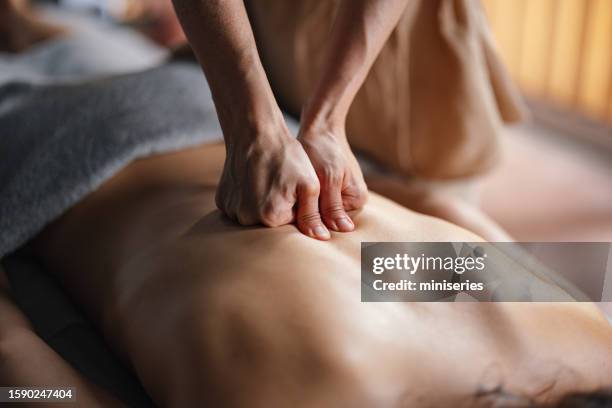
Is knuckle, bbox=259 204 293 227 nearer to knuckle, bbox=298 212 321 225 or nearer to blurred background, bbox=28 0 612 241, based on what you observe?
knuckle, bbox=298 212 321 225

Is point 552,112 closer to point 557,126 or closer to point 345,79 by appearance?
point 557,126

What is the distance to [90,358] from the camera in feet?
2.88

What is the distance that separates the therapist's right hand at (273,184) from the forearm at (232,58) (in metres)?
0.02

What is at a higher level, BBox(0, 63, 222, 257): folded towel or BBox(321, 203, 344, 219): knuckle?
BBox(321, 203, 344, 219): knuckle

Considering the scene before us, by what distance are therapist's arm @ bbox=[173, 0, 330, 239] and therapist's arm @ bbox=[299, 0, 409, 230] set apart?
64 millimetres

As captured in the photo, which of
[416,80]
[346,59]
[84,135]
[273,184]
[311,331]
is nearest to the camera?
[311,331]

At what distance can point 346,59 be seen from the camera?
96 centimetres

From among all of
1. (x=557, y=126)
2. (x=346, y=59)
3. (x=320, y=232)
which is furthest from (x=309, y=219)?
(x=557, y=126)

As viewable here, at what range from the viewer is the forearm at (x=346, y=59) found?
954 millimetres

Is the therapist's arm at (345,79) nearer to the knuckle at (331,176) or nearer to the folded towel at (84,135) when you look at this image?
the knuckle at (331,176)

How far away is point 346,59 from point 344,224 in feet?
0.81

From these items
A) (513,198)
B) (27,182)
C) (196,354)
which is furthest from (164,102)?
(513,198)

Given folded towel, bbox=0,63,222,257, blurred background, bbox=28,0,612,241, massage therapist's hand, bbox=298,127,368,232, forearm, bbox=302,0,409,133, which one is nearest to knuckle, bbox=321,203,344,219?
massage therapist's hand, bbox=298,127,368,232

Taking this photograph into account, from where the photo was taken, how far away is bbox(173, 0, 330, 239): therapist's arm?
0.85 meters
